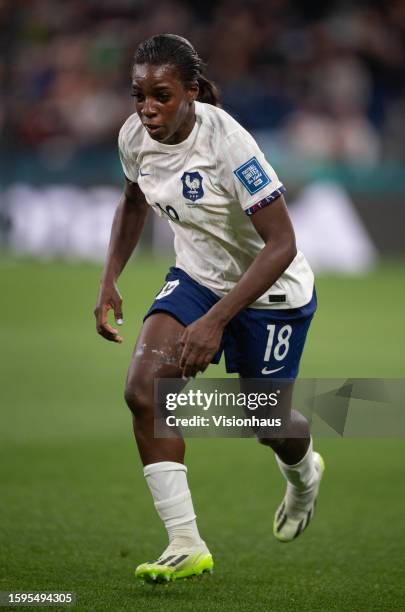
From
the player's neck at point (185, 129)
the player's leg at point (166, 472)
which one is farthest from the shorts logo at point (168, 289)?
the player's neck at point (185, 129)

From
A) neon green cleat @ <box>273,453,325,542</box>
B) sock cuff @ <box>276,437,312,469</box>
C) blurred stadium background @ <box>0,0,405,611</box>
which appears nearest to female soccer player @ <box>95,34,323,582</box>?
sock cuff @ <box>276,437,312,469</box>

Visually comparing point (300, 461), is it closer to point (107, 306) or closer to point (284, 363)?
point (284, 363)

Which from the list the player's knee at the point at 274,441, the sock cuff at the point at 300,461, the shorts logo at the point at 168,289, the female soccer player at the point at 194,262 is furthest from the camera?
the sock cuff at the point at 300,461

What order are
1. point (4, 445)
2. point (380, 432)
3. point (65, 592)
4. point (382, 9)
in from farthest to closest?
1. point (382, 9)
2. point (4, 445)
3. point (380, 432)
4. point (65, 592)

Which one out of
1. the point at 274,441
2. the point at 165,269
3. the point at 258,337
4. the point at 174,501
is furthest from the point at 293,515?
the point at 165,269

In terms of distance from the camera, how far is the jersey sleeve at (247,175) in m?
4.65

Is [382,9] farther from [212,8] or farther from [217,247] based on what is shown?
[217,247]

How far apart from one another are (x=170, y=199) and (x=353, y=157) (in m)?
15.5

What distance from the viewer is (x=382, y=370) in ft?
35.2

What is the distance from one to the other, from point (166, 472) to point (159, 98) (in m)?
1.40

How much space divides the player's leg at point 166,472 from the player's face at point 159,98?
0.86 metres

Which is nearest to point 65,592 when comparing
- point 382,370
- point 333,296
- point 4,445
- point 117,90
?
point 4,445

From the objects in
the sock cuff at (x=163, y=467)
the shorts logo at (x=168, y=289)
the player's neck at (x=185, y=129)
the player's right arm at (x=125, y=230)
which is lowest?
the sock cuff at (x=163, y=467)

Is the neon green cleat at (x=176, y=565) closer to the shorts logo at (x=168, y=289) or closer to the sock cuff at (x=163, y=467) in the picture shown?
the sock cuff at (x=163, y=467)
